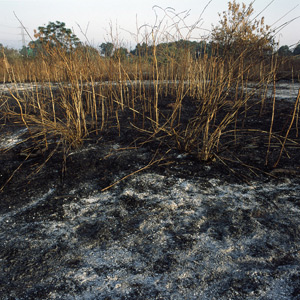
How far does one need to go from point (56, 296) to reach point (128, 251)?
1.04 ft

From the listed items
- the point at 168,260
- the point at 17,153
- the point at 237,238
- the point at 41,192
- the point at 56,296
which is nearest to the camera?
the point at 56,296

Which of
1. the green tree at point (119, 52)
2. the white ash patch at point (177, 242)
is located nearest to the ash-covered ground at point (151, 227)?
the white ash patch at point (177, 242)

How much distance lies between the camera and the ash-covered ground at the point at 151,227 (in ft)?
2.96

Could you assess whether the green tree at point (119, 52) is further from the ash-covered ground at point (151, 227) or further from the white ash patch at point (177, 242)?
the white ash patch at point (177, 242)

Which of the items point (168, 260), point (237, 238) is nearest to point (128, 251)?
point (168, 260)

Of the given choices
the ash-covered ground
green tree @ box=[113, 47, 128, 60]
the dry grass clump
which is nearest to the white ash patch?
the ash-covered ground

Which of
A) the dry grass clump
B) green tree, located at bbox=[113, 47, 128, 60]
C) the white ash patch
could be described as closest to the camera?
the white ash patch

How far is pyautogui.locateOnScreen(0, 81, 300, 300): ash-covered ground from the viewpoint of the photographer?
2.96ft

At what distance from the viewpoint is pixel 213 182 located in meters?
1.60

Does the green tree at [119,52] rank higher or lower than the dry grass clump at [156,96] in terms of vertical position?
higher

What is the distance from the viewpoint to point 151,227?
121 centimetres

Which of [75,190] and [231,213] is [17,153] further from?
[231,213]

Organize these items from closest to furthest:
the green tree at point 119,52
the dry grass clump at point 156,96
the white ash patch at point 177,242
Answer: the white ash patch at point 177,242 → the dry grass clump at point 156,96 → the green tree at point 119,52

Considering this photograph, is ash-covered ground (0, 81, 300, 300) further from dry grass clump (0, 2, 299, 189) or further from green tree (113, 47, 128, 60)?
green tree (113, 47, 128, 60)
